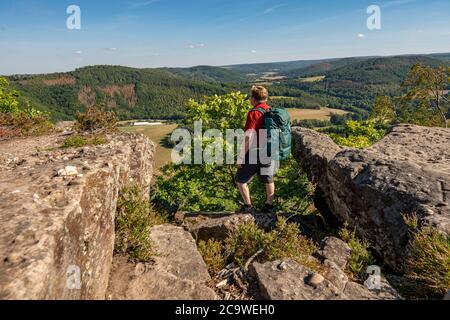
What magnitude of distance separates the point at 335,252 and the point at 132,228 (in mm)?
4334

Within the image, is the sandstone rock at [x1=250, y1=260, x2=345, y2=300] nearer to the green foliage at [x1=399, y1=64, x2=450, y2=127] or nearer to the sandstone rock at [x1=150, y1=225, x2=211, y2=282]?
the sandstone rock at [x1=150, y1=225, x2=211, y2=282]

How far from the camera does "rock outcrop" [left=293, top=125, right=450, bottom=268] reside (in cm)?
661

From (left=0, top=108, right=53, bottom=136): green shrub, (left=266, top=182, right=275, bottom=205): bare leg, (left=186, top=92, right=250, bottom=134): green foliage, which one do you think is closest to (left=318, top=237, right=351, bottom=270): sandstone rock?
(left=266, top=182, right=275, bottom=205): bare leg

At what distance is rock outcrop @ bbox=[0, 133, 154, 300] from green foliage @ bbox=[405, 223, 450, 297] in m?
5.33

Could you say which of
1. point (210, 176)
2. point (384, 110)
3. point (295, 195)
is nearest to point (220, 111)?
point (210, 176)

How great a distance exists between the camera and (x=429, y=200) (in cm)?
671

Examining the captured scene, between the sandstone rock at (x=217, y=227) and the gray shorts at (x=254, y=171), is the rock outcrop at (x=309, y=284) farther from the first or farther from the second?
the gray shorts at (x=254, y=171)

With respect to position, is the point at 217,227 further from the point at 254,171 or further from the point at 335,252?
the point at 335,252

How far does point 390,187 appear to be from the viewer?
24.0 ft

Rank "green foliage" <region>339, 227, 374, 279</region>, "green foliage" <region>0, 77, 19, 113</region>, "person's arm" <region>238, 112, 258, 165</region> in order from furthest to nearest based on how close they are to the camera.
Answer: "green foliage" <region>0, 77, 19, 113</region>
"person's arm" <region>238, 112, 258, 165</region>
"green foliage" <region>339, 227, 374, 279</region>

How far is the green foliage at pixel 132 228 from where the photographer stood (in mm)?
6062

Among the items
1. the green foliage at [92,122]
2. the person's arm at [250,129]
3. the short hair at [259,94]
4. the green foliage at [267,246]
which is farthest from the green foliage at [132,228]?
Result: the green foliage at [92,122]

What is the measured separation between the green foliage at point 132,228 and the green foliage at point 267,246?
1823 millimetres

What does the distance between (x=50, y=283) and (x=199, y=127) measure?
14742 millimetres
